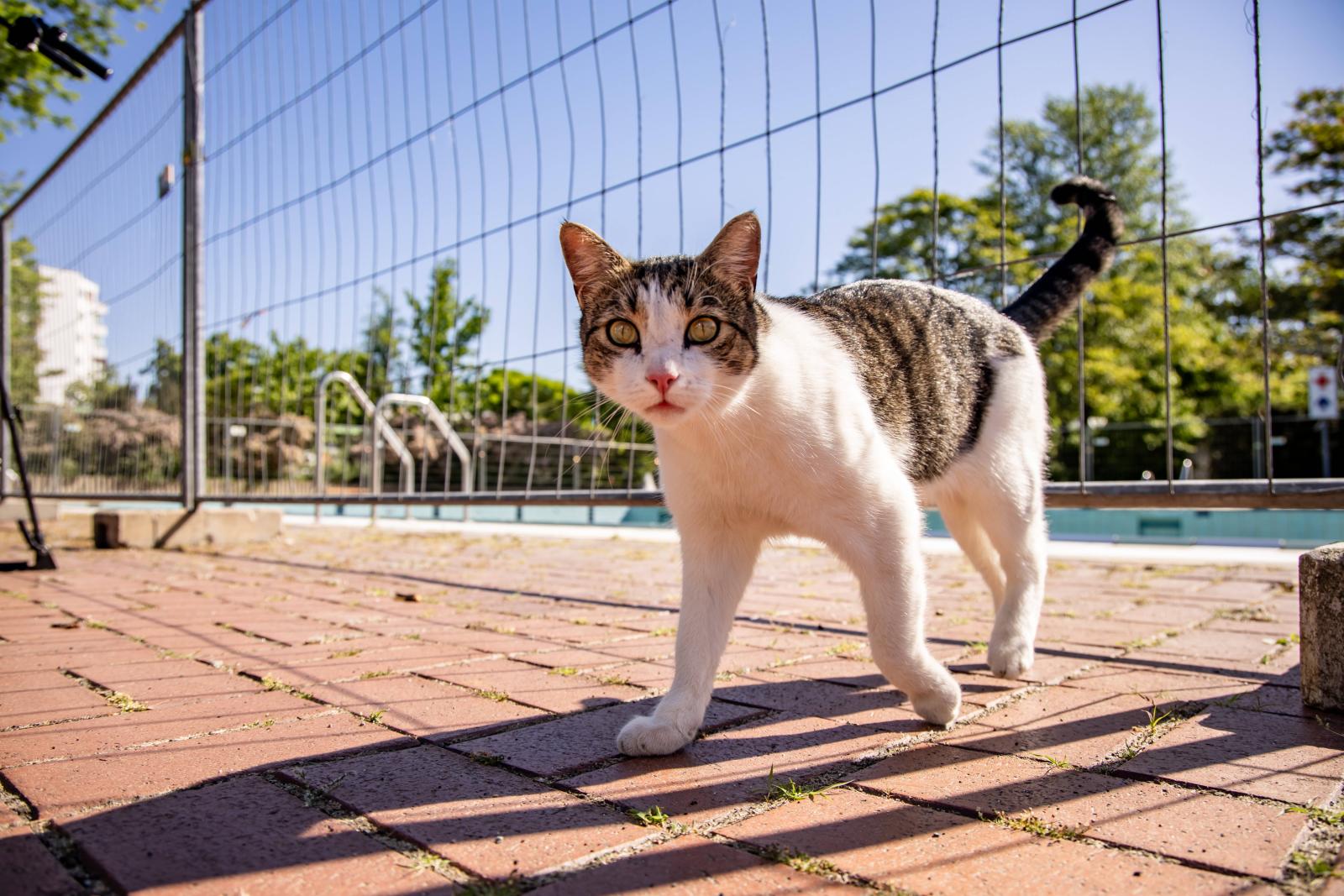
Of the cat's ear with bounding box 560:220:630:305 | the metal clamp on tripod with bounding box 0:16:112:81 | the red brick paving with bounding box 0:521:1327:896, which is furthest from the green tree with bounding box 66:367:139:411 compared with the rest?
the cat's ear with bounding box 560:220:630:305

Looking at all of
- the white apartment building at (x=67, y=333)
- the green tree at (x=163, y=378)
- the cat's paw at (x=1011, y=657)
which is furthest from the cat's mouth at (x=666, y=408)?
the white apartment building at (x=67, y=333)

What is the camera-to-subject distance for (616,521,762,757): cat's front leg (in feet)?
5.58

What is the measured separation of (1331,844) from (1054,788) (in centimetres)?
39

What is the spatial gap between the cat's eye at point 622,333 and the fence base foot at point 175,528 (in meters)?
6.18

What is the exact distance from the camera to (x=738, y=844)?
1266 millimetres

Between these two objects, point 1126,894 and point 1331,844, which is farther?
point 1331,844

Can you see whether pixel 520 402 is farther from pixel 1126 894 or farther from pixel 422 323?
pixel 1126 894

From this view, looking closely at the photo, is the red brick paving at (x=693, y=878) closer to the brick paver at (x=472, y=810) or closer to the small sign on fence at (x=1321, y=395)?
the brick paver at (x=472, y=810)

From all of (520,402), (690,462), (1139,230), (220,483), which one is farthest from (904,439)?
(1139,230)

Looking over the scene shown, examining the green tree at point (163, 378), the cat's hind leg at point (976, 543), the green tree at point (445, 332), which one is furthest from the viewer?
the green tree at point (163, 378)

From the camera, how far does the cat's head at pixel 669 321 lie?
5.85ft

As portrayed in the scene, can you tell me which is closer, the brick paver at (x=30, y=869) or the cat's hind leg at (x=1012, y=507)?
the brick paver at (x=30, y=869)

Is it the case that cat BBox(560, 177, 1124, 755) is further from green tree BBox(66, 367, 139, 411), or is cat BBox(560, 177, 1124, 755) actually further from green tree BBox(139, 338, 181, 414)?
green tree BBox(66, 367, 139, 411)

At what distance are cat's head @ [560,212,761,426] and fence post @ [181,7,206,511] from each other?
593 centimetres
